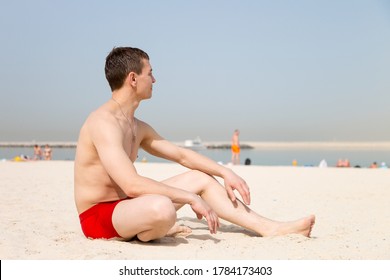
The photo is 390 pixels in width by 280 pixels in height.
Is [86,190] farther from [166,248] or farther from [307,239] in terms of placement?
[307,239]

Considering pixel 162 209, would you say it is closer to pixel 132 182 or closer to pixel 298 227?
pixel 132 182

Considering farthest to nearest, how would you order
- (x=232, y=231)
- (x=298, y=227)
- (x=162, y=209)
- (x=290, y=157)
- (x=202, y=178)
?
(x=290, y=157) < (x=232, y=231) < (x=202, y=178) < (x=298, y=227) < (x=162, y=209)

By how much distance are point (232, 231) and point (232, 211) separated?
24.2 inches

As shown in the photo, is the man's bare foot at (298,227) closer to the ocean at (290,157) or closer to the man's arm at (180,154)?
the man's arm at (180,154)

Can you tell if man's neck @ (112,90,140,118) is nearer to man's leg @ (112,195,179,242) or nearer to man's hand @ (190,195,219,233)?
man's leg @ (112,195,179,242)

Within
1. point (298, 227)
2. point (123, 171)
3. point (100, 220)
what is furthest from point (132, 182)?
point (298, 227)

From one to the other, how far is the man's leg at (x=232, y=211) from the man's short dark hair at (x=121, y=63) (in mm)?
980

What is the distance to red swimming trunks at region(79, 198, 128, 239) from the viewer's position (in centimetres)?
368

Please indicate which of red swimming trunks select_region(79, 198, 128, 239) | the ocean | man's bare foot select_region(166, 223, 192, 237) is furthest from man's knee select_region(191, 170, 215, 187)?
the ocean

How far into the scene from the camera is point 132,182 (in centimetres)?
340
